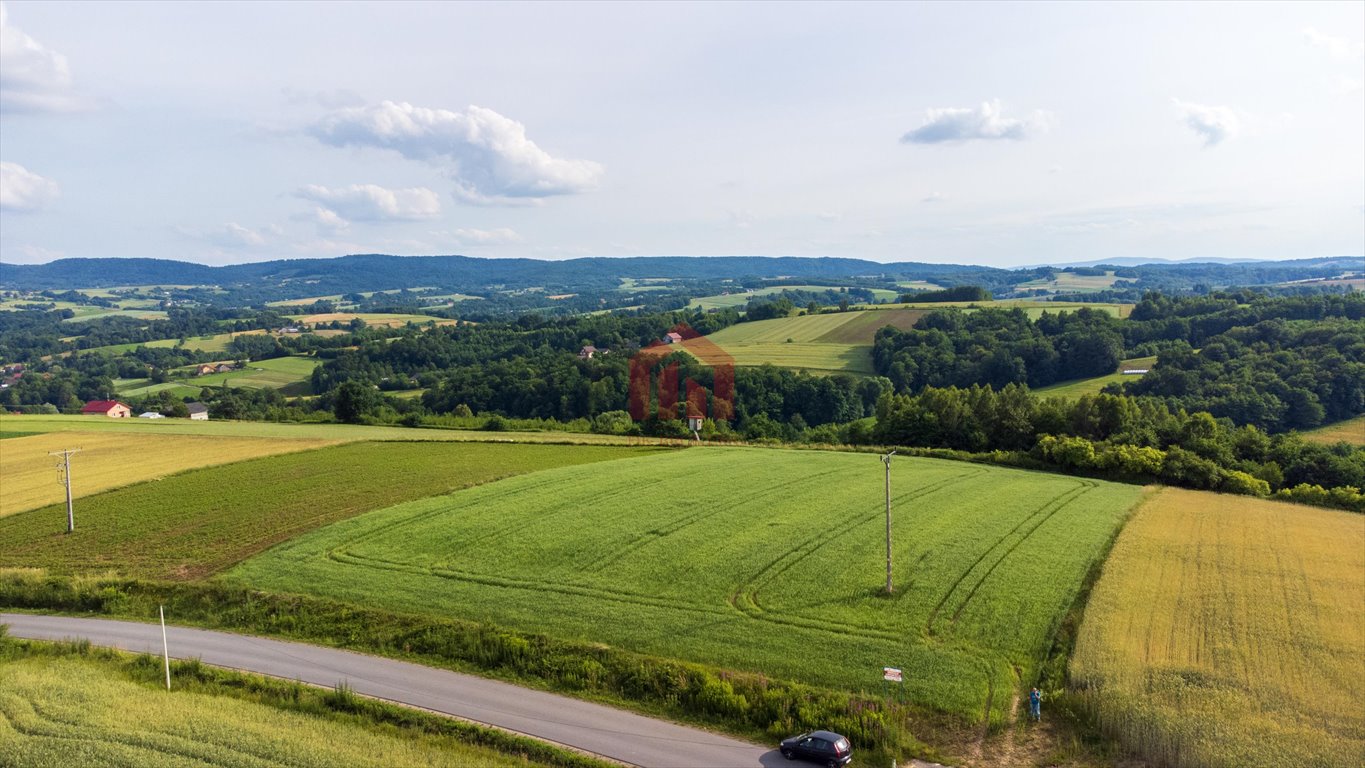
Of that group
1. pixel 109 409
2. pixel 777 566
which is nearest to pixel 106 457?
pixel 777 566

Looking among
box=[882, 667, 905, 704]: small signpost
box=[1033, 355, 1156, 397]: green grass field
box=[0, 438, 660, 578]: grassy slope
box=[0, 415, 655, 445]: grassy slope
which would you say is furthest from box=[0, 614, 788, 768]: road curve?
box=[1033, 355, 1156, 397]: green grass field

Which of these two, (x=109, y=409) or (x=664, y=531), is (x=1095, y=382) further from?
(x=109, y=409)

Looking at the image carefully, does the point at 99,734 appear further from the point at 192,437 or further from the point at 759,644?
the point at 192,437

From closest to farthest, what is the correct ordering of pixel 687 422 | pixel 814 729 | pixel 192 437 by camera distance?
pixel 814 729, pixel 192 437, pixel 687 422

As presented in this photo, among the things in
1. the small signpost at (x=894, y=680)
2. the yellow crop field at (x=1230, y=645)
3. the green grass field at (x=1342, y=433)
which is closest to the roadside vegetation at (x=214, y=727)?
the small signpost at (x=894, y=680)

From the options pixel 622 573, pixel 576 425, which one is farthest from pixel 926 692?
pixel 576 425
